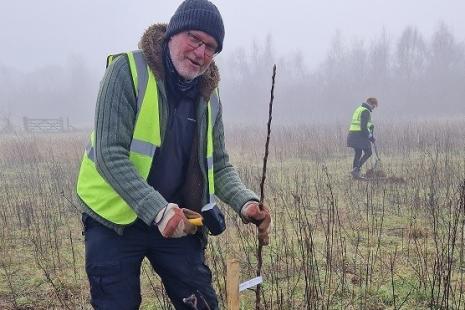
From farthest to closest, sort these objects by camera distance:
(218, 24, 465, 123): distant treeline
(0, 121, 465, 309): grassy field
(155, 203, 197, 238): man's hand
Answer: (218, 24, 465, 123): distant treeline < (0, 121, 465, 309): grassy field < (155, 203, 197, 238): man's hand

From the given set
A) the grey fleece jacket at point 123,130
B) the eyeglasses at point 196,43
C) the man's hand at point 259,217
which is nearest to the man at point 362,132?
the man's hand at point 259,217

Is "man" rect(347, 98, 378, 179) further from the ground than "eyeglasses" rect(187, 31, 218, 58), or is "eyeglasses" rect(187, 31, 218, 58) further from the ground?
"eyeglasses" rect(187, 31, 218, 58)

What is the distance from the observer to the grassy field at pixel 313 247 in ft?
9.66

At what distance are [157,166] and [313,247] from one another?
233 centimetres

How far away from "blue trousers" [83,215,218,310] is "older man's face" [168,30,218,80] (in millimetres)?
626

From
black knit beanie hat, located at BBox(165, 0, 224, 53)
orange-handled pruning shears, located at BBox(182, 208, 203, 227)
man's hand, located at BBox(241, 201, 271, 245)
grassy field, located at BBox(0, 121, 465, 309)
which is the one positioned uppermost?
black knit beanie hat, located at BBox(165, 0, 224, 53)

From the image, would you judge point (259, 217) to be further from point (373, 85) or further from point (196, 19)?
point (373, 85)

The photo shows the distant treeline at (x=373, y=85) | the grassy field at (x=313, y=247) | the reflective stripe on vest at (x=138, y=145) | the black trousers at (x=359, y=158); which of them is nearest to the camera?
the reflective stripe on vest at (x=138, y=145)

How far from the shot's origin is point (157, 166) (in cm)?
170

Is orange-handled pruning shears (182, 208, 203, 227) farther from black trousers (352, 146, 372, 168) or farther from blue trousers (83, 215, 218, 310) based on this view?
black trousers (352, 146, 372, 168)

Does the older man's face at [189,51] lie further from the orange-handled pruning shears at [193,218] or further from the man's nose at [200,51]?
the orange-handled pruning shears at [193,218]

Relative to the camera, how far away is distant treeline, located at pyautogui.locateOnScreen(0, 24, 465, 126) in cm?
3828

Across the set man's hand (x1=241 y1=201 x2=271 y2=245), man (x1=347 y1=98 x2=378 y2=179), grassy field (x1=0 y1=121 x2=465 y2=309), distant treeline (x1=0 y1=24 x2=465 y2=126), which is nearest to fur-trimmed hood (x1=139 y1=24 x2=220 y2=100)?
man's hand (x1=241 y1=201 x2=271 y2=245)

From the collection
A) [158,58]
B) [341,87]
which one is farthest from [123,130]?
[341,87]
